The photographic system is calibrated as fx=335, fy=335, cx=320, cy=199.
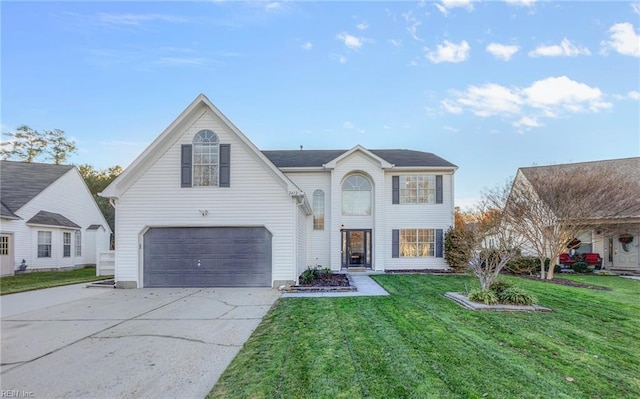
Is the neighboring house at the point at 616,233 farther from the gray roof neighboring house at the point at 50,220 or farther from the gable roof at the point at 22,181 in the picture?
the gable roof at the point at 22,181

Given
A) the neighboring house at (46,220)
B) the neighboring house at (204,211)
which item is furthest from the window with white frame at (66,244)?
the neighboring house at (204,211)

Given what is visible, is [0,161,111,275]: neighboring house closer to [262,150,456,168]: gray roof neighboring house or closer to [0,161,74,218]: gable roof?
[0,161,74,218]: gable roof

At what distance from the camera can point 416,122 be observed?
20109mm

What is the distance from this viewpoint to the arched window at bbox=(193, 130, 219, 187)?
12.2 meters

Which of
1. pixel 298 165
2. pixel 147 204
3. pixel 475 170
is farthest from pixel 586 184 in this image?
pixel 147 204

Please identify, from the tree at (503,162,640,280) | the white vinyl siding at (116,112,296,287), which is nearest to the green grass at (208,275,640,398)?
the white vinyl siding at (116,112,296,287)

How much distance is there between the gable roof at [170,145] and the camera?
38.8ft

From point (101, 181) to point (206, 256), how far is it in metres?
34.6

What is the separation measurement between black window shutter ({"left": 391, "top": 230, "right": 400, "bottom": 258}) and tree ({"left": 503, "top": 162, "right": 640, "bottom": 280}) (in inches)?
203

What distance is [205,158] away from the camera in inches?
484

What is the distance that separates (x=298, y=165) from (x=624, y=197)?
16818 mm

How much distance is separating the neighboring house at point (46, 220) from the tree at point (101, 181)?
46.6 feet

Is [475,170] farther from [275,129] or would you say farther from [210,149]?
[210,149]

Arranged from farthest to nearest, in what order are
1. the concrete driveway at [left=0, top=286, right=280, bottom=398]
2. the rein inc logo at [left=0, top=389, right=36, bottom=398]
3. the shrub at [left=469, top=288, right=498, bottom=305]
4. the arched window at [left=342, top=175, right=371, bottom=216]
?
the arched window at [left=342, top=175, right=371, bottom=216] → the shrub at [left=469, top=288, right=498, bottom=305] → the concrete driveway at [left=0, top=286, right=280, bottom=398] → the rein inc logo at [left=0, top=389, right=36, bottom=398]
